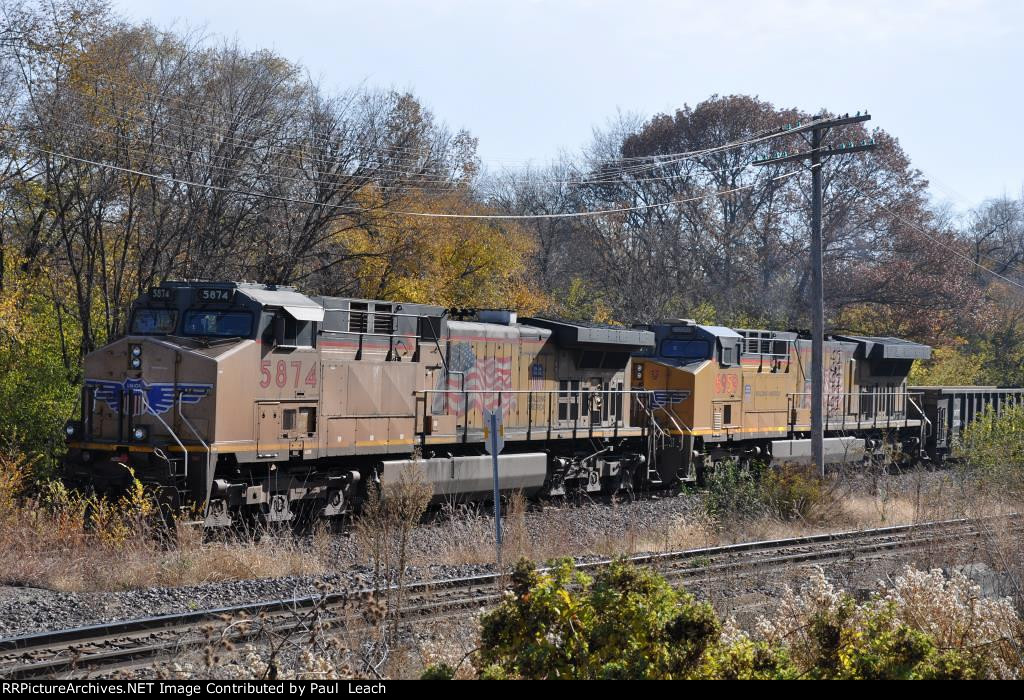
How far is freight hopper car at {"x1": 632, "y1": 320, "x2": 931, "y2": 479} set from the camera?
20.9 meters

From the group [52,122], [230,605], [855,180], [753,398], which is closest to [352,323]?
[230,605]

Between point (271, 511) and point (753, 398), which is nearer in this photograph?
point (271, 511)

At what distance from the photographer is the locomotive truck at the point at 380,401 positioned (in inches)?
523

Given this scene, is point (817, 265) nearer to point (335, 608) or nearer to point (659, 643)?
point (335, 608)

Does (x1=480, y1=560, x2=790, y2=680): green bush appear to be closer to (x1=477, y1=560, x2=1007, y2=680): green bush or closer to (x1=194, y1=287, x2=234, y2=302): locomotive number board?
(x1=477, y1=560, x2=1007, y2=680): green bush

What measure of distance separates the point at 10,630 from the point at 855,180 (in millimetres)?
37434

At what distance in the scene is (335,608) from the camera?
8.80 meters

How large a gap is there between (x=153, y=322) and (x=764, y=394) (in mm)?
14124

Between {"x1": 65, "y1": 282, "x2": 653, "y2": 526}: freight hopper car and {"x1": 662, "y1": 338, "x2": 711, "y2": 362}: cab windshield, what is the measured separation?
4600 millimetres

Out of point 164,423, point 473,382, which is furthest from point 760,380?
point 164,423

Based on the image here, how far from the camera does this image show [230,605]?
9.70m

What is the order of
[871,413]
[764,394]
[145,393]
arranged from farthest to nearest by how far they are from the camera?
[871,413], [764,394], [145,393]

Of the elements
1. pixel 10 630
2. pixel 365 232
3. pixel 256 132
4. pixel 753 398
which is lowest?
pixel 10 630

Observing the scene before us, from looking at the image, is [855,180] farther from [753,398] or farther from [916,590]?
[916,590]
